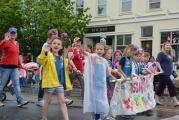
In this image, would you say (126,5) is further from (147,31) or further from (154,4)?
(147,31)

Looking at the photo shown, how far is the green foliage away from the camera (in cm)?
2922

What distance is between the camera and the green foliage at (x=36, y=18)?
2922 centimetres

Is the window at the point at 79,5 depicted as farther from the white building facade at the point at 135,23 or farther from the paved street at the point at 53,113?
the paved street at the point at 53,113

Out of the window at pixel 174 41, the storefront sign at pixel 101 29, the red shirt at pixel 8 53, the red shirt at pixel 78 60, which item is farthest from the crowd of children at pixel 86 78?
the storefront sign at pixel 101 29

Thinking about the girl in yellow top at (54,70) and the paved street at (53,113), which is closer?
the girl in yellow top at (54,70)

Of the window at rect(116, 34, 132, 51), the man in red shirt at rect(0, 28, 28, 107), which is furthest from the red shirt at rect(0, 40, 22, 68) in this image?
the window at rect(116, 34, 132, 51)

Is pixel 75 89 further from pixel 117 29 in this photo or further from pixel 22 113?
pixel 117 29

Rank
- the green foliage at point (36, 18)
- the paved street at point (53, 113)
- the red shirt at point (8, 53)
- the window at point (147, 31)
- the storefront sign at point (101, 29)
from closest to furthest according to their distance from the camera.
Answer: the paved street at point (53, 113) < the red shirt at point (8, 53) < the green foliage at point (36, 18) < the window at point (147, 31) < the storefront sign at point (101, 29)

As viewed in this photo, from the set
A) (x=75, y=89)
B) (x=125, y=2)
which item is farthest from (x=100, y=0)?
(x=75, y=89)

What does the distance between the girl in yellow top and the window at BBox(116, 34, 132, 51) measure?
75.3 ft

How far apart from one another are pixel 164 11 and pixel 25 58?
31.5ft

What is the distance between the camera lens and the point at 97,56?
8.56 meters

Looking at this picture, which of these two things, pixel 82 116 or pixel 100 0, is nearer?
pixel 82 116

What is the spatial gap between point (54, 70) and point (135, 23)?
23.0 metres
